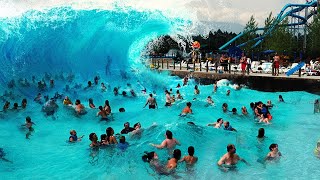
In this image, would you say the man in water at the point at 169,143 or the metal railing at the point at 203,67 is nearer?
the man in water at the point at 169,143

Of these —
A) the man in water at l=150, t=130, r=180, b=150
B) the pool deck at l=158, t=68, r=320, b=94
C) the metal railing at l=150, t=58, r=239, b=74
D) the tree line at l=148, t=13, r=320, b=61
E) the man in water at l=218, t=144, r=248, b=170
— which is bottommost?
the man in water at l=218, t=144, r=248, b=170

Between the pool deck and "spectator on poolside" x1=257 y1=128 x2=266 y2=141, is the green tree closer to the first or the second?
the pool deck

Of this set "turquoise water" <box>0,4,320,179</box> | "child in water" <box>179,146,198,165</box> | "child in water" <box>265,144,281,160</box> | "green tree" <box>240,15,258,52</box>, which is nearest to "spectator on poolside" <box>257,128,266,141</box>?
"turquoise water" <box>0,4,320,179</box>

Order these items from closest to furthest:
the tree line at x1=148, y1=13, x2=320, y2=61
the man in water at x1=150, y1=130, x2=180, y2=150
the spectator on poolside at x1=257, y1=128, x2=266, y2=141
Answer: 1. the man in water at x1=150, y1=130, x2=180, y2=150
2. the spectator on poolside at x1=257, y1=128, x2=266, y2=141
3. the tree line at x1=148, y1=13, x2=320, y2=61

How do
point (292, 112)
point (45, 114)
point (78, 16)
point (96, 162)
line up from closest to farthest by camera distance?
point (96, 162) < point (45, 114) < point (292, 112) < point (78, 16)

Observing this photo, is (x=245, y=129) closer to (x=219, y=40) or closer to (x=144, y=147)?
(x=144, y=147)

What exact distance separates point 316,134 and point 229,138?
2.99 meters

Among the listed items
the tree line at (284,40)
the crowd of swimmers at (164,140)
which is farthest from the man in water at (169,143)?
the tree line at (284,40)

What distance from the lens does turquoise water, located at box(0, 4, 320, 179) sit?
9000 millimetres

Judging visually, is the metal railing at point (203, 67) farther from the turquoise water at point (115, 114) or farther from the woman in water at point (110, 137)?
the woman in water at point (110, 137)

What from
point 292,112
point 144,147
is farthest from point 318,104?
point 144,147

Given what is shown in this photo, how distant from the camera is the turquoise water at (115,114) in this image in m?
9.00

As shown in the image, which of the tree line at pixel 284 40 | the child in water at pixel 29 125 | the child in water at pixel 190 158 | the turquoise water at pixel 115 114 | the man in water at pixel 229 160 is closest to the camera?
the child in water at pixel 190 158

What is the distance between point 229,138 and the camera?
11250 millimetres
